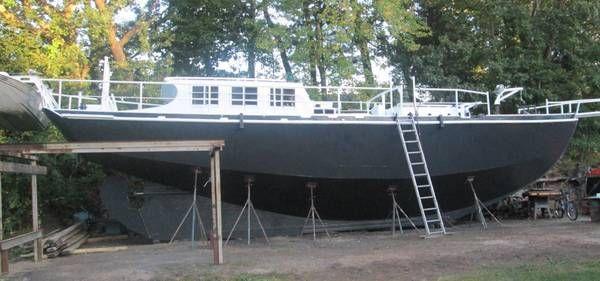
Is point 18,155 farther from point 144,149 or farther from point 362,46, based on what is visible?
point 362,46

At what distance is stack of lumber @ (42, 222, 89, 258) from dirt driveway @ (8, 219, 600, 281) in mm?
415

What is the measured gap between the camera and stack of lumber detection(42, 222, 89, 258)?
476 inches

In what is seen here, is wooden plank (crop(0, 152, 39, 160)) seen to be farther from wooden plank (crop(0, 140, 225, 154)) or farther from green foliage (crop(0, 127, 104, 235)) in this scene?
green foliage (crop(0, 127, 104, 235))

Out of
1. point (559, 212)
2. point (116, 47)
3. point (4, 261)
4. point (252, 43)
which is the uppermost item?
point (252, 43)

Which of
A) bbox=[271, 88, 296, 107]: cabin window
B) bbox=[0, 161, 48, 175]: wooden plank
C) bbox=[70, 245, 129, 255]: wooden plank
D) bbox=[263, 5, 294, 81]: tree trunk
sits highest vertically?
bbox=[263, 5, 294, 81]: tree trunk

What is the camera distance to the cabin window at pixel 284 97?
47.6 feet

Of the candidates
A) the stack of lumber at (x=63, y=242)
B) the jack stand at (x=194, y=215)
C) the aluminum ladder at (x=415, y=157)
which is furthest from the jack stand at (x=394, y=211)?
the stack of lumber at (x=63, y=242)

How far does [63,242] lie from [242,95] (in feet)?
17.1

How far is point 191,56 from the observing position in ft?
86.9

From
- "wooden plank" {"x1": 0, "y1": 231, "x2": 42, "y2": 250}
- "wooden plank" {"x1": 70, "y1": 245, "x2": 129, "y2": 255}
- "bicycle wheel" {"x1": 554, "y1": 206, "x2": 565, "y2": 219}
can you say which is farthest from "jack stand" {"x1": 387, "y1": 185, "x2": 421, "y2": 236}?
"wooden plank" {"x1": 0, "y1": 231, "x2": 42, "y2": 250}

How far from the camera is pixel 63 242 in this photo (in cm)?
1258

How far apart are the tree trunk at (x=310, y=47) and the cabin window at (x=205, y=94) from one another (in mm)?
9052

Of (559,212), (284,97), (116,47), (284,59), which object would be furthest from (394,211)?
(116,47)

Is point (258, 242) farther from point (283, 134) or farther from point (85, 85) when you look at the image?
point (85, 85)
